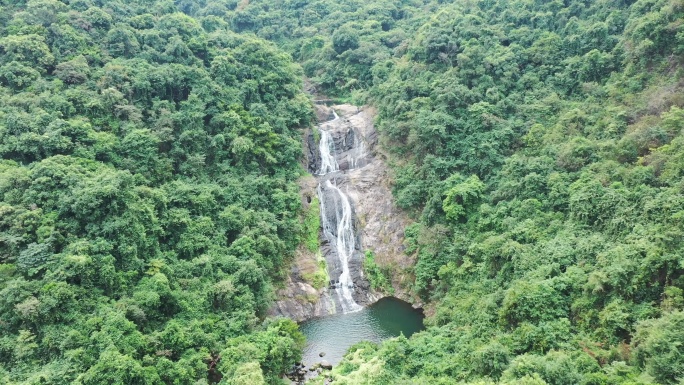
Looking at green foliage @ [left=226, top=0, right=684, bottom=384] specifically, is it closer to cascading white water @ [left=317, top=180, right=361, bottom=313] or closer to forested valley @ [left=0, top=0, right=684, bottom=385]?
forested valley @ [left=0, top=0, right=684, bottom=385]

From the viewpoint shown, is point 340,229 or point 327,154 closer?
point 340,229

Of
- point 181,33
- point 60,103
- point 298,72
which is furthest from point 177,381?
point 298,72

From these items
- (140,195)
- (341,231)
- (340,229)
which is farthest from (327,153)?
(140,195)

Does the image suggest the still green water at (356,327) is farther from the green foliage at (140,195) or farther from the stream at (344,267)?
the green foliage at (140,195)

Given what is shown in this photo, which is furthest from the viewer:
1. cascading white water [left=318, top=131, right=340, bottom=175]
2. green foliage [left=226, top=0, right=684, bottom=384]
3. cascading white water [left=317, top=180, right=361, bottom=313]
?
cascading white water [left=318, top=131, right=340, bottom=175]

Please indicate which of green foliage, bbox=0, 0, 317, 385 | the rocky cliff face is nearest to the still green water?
the rocky cliff face

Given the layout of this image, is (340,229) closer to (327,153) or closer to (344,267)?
(344,267)
